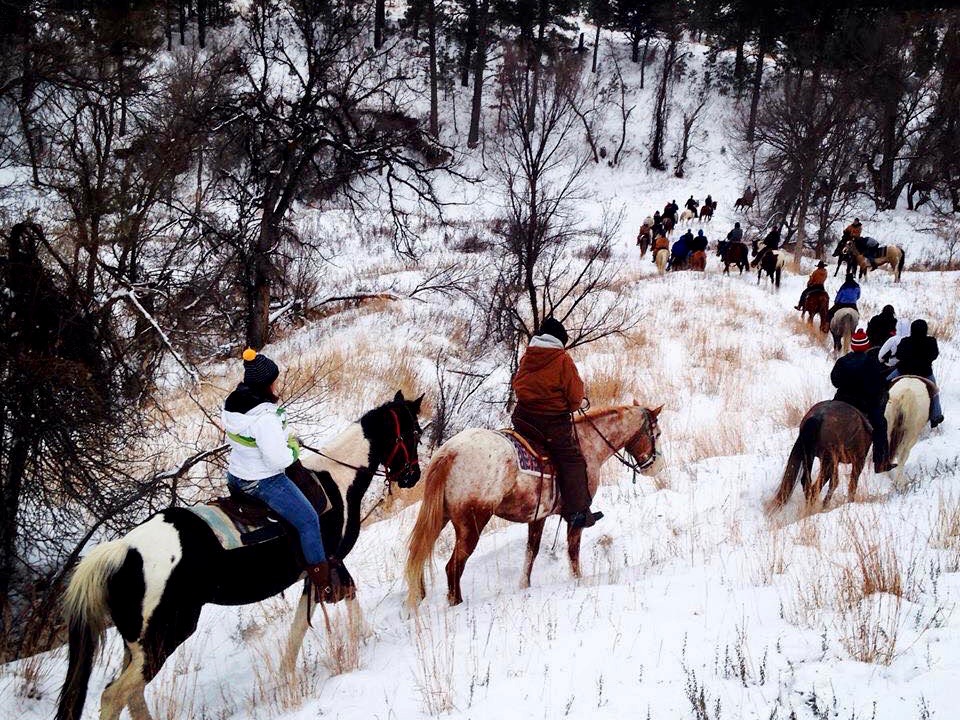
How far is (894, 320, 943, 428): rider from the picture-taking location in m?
7.59

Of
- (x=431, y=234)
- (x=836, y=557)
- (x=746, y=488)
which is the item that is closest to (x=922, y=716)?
(x=836, y=557)

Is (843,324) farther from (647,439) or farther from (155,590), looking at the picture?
(155,590)

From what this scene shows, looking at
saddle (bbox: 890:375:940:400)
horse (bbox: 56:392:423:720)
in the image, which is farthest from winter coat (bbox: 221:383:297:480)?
saddle (bbox: 890:375:940:400)

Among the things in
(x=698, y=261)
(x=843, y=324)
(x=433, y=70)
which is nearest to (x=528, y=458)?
(x=843, y=324)

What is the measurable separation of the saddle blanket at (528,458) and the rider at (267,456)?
1.72 metres

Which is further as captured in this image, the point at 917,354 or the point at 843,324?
the point at 843,324

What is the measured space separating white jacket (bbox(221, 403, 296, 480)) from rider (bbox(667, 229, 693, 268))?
21662 millimetres

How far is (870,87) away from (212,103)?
32560 millimetres

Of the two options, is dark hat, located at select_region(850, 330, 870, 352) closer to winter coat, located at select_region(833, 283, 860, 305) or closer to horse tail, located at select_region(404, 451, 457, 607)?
horse tail, located at select_region(404, 451, 457, 607)

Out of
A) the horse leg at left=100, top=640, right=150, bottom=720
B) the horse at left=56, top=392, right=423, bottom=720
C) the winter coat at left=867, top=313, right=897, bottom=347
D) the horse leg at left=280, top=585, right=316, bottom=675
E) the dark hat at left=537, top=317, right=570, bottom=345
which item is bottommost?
the horse leg at left=280, top=585, right=316, bottom=675

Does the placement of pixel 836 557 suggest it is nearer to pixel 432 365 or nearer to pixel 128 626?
pixel 128 626

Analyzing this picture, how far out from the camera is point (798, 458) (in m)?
6.54

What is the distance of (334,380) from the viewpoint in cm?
1153

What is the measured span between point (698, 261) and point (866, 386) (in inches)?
692
